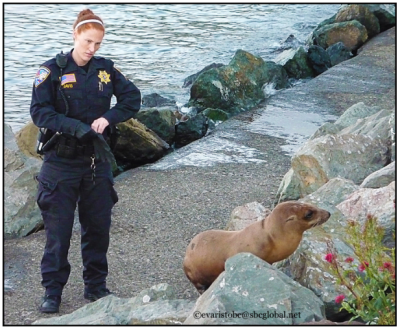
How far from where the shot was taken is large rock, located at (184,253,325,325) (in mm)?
3672

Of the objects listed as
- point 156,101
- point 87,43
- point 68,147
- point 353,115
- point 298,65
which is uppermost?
point 87,43

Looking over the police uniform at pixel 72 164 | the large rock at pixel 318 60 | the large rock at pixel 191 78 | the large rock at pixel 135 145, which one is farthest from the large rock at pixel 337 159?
the large rock at pixel 191 78

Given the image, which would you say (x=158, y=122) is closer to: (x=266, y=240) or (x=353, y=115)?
(x=353, y=115)

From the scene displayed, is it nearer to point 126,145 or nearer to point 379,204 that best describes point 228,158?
point 126,145

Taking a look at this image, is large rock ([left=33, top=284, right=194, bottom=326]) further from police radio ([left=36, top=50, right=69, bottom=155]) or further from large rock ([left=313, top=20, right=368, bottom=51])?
large rock ([left=313, top=20, right=368, bottom=51])

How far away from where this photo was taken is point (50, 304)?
14.9ft

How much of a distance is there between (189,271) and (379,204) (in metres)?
1.32

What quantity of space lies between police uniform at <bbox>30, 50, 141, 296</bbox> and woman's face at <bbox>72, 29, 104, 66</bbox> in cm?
8

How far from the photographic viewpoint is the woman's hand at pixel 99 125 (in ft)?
14.6

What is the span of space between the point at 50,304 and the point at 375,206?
2.14 metres

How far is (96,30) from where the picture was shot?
439cm

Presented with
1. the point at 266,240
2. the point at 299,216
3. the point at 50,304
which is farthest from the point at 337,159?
the point at 50,304

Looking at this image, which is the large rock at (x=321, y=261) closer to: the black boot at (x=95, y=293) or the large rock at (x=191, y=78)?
the black boot at (x=95, y=293)

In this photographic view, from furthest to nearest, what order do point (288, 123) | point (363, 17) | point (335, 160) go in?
point (363, 17), point (288, 123), point (335, 160)
